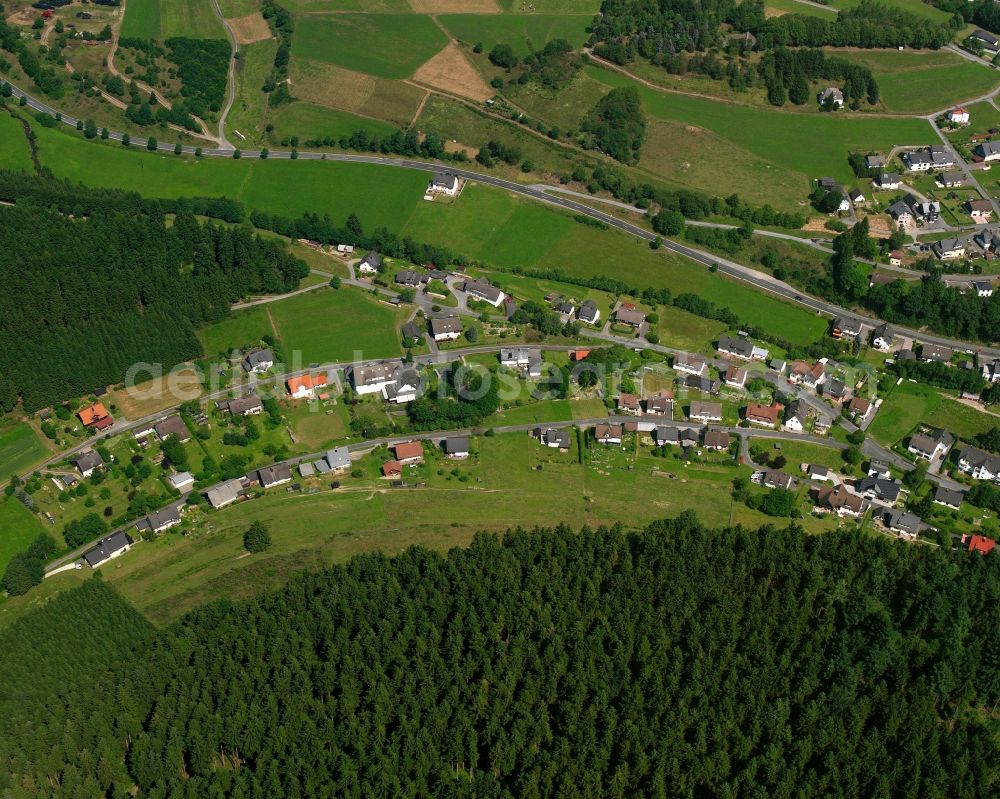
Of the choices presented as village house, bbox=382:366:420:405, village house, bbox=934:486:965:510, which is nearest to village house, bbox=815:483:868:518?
village house, bbox=934:486:965:510

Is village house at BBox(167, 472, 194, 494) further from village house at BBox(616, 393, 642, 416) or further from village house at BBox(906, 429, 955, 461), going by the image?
village house at BBox(906, 429, 955, 461)

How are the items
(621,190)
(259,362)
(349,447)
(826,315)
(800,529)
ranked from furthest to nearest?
(621,190), (826,315), (259,362), (349,447), (800,529)

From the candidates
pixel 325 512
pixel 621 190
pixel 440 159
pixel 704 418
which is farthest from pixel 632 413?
pixel 440 159

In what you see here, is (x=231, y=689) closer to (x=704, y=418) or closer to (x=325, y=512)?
(x=325, y=512)

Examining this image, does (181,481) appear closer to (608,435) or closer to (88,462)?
(88,462)

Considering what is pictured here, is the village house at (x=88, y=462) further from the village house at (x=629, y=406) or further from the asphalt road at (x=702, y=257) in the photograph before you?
the asphalt road at (x=702, y=257)

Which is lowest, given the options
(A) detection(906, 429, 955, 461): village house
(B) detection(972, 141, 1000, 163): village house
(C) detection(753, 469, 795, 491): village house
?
(C) detection(753, 469, 795, 491): village house

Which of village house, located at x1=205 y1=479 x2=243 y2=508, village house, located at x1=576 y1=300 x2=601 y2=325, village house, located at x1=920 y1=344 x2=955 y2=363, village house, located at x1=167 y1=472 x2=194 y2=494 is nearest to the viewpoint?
village house, located at x1=205 y1=479 x2=243 y2=508
